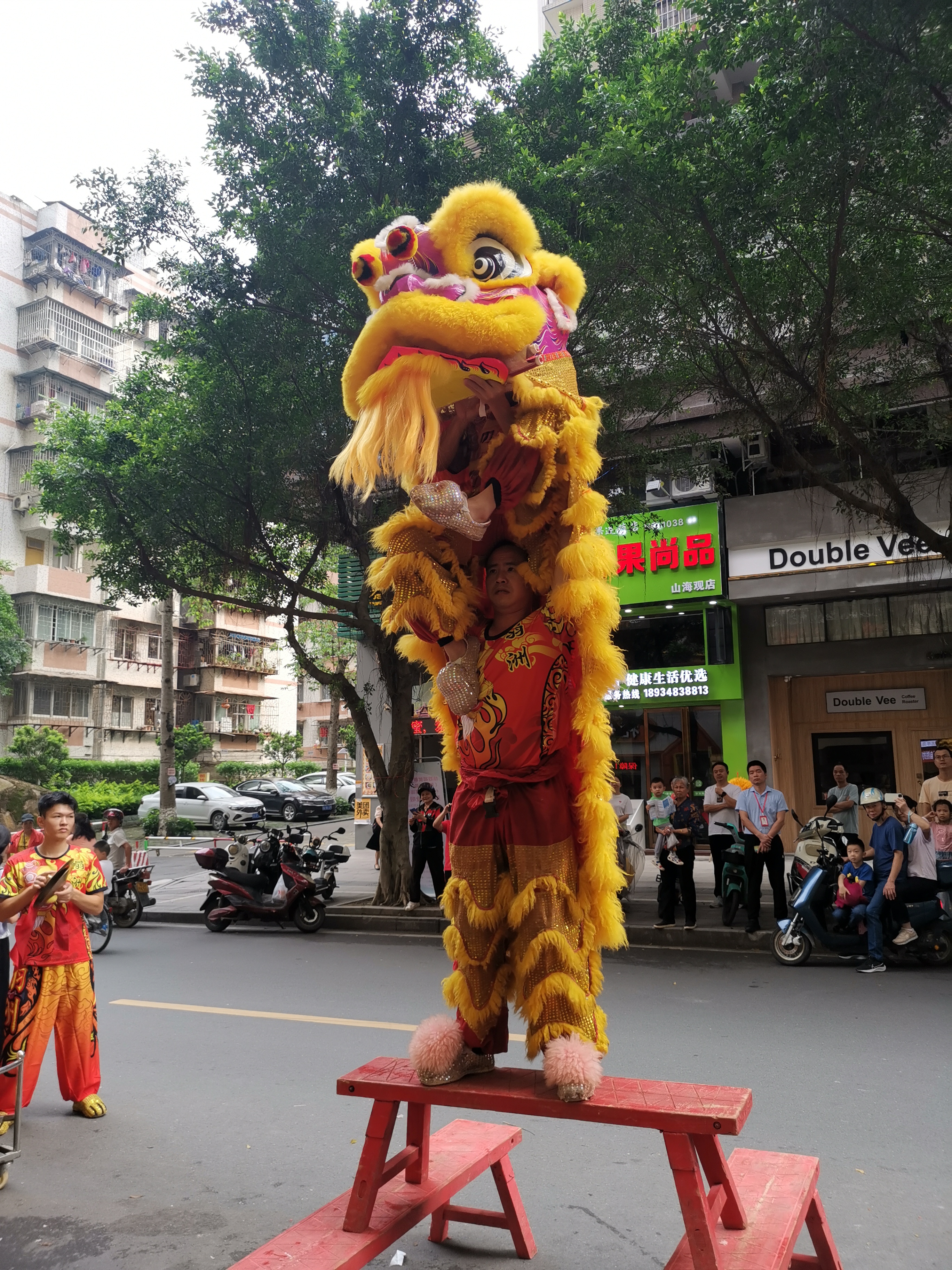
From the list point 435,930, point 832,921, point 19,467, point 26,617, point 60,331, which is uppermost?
point 60,331

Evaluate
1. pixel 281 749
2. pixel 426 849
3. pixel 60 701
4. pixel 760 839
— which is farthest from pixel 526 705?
pixel 281 749

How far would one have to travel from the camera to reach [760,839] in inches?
354

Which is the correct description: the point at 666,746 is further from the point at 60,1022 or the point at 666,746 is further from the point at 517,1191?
the point at 517,1191

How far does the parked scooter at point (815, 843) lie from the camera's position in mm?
7910

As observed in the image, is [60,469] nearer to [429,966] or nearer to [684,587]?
[429,966]

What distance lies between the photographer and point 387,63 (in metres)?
8.49

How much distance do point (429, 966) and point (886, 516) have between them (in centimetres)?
578

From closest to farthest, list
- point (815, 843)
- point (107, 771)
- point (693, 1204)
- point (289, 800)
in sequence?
point (693, 1204) < point (815, 843) < point (289, 800) < point (107, 771)

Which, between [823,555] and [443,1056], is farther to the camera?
[823,555]

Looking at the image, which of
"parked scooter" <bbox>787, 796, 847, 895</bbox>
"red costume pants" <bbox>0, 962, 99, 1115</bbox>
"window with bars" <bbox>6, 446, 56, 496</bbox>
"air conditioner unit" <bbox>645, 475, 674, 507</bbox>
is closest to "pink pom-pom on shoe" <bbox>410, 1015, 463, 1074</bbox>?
"red costume pants" <bbox>0, 962, 99, 1115</bbox>

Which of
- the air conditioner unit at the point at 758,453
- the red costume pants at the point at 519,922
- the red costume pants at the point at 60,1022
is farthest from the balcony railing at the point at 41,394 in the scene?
the red costume pants at the point at 519,922

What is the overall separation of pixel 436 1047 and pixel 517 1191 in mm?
1021

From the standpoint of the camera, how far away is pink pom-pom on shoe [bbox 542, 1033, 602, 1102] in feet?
8.13

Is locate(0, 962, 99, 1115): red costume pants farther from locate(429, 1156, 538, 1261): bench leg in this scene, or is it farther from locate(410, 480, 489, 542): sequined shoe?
locate(410, 480, 489, 542): sequined shoe
